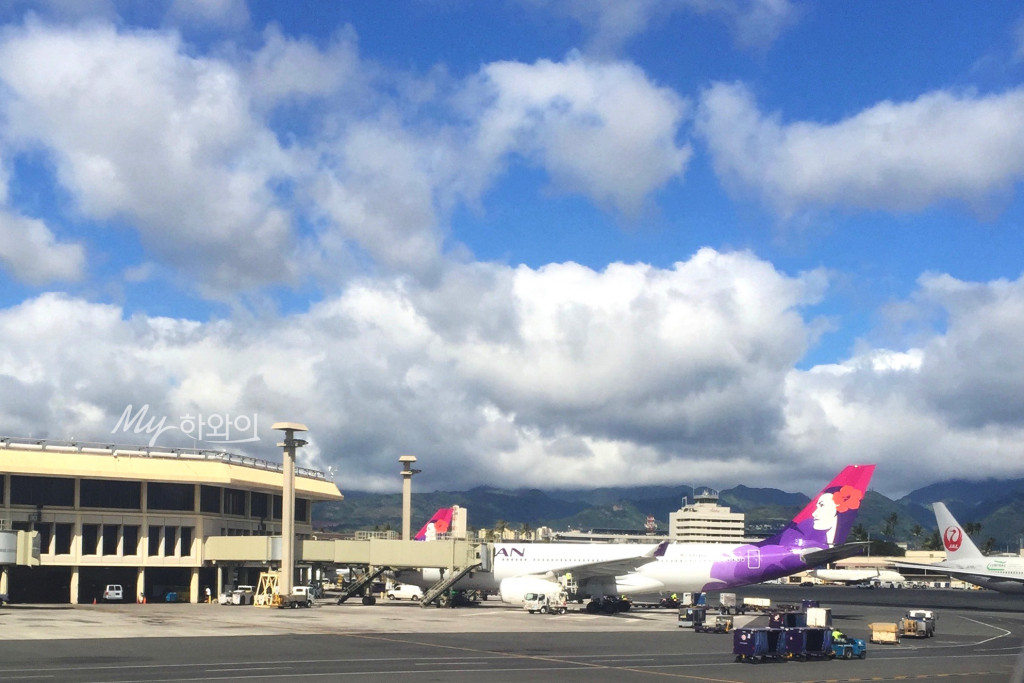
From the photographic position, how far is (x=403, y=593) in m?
93.8

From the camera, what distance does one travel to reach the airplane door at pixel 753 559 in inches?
2852

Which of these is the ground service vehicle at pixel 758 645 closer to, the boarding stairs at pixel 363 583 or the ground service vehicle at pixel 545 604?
the ground service vehicle at pixel 545 604

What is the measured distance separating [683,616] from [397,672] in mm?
29444

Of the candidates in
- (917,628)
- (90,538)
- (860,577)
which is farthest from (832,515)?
(860,577)

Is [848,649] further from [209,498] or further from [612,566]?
[209,498]

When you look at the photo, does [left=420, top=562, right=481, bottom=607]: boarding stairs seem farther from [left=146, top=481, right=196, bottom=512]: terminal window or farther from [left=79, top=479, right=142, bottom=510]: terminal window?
[left=79, top=479, right=142, bottom=510]: terminal window

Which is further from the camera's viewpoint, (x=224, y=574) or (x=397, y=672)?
(x=224, y=574)

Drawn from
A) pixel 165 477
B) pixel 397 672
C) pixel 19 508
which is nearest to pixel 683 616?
pixel 397 672

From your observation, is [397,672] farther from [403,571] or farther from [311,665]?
[403,571]

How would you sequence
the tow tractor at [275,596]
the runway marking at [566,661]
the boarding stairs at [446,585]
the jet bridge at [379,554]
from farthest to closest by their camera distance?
1. the jet bridge at [379,554]
2. the boarding stairs at [446,585]
3. the tow tractor at [275,596]
4. the runway marking at [566,661]

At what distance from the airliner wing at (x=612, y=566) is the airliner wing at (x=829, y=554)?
32.6ft

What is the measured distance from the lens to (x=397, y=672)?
116ft

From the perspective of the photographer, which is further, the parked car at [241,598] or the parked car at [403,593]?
the parked car at [403,593]

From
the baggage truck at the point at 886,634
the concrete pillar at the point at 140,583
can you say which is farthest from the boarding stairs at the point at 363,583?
the baggage truck at the point at 886,634
